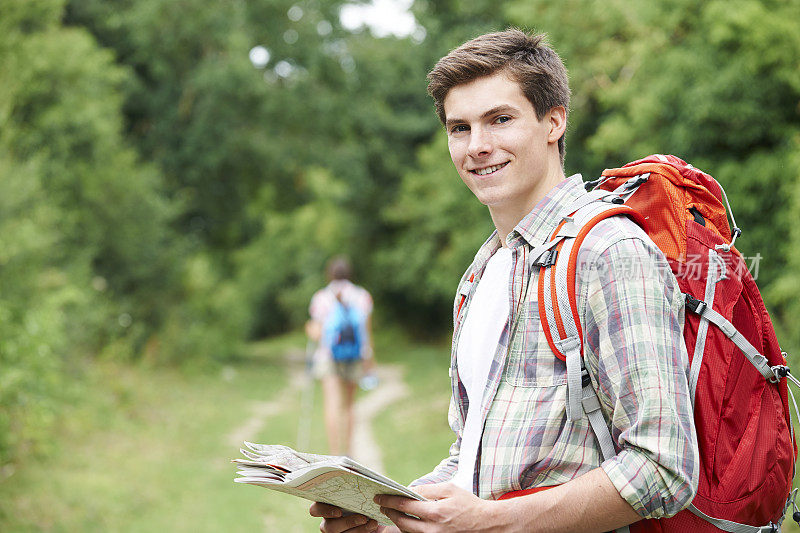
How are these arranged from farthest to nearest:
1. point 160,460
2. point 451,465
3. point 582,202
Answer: point 160,460 < point 451,465 < point 582,202

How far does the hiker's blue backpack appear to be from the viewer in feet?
27.5

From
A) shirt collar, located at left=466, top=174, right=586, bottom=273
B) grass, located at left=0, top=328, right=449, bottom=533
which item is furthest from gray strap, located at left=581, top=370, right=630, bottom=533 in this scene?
grass, located at left=0, top=328, right=449, bottom=533

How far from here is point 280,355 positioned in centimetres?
2550

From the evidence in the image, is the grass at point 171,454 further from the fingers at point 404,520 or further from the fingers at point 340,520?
the fingers at point 404,520

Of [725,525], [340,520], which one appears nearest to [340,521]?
[340,520]

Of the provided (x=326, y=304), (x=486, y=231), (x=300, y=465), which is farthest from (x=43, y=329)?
(x=486, y=231)

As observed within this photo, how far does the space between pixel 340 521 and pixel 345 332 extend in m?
6.53

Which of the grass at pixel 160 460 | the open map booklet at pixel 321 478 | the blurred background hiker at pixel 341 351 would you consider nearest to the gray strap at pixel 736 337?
the open map booklet at pixel 321 478

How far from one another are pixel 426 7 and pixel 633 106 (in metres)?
15.2

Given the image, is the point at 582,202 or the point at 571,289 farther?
the point at 582,202

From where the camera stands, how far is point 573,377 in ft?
5.29

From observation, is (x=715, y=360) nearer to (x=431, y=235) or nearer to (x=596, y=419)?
(x=596, y=419)

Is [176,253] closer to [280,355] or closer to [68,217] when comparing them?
[68,217]

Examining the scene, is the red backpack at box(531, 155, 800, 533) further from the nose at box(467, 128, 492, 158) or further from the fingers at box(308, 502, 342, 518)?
the fingers at box(308, 502, 342, 518)
